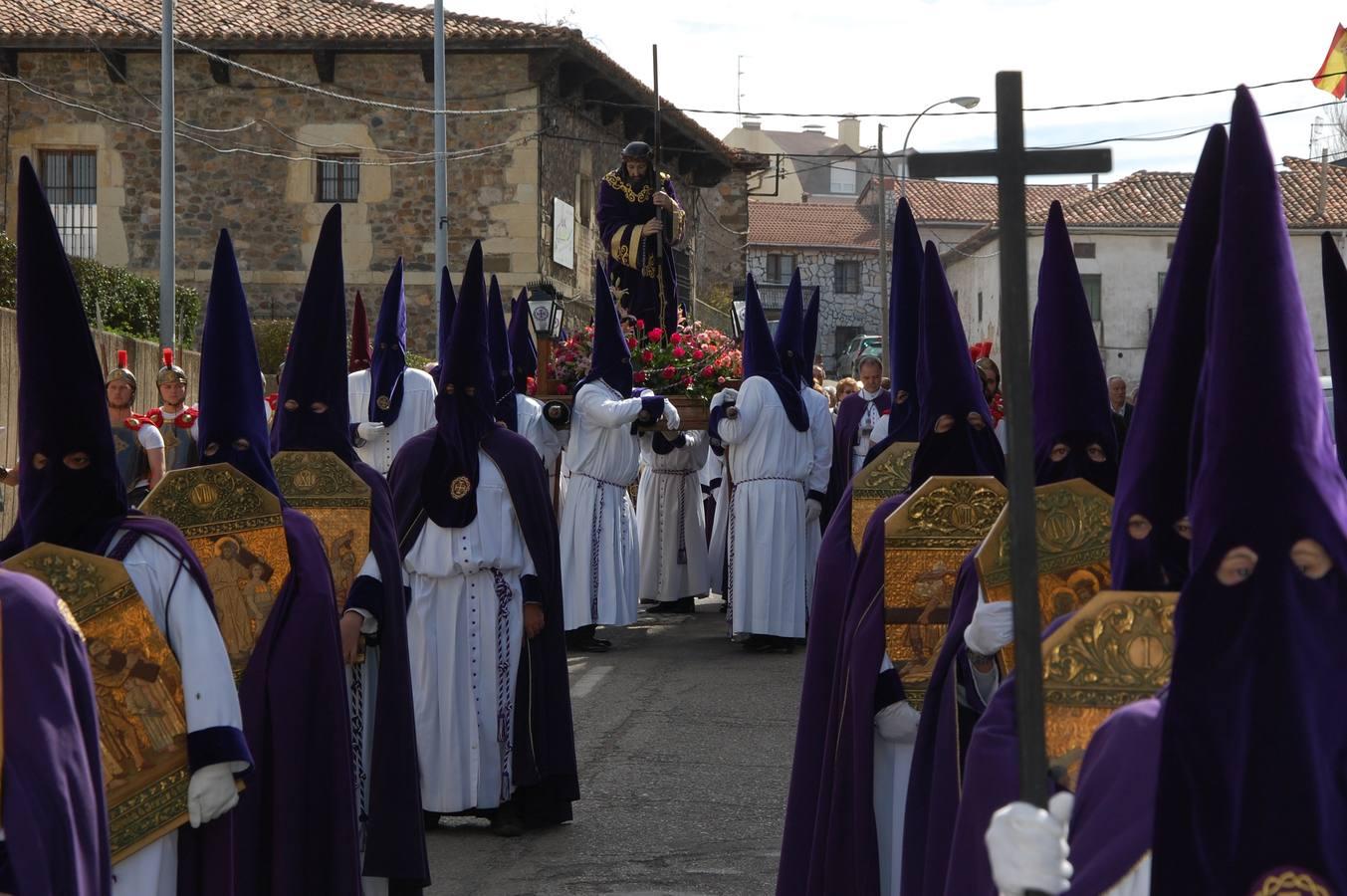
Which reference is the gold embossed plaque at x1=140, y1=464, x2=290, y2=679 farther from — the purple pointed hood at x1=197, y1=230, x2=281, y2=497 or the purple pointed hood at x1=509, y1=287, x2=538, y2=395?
the purple pointed hood at x1=509, y1=287, x2=538, y2=395

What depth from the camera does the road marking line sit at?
10602mm

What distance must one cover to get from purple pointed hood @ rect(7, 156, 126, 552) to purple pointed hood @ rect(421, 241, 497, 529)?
9.62 ft

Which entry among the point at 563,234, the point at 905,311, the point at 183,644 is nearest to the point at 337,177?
the point at 563,234

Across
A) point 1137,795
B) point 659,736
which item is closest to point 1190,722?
point 1137,795

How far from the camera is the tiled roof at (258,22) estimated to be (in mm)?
27188

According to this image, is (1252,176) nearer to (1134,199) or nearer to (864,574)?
(864,574)

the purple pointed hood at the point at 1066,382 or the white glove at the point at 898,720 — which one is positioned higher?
the purple pointed hood at the point at 1066,382

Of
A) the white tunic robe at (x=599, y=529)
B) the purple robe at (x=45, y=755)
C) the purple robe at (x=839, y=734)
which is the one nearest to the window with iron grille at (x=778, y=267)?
the white tunic robe at (x=599, y=529)

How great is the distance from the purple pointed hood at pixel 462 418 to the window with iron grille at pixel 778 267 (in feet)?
196

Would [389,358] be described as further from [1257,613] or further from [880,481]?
[1257,613]

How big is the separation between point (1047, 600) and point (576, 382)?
858 centimetres

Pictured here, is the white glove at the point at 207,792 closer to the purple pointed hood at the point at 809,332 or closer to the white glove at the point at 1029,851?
the white glove at the point at 1029,851

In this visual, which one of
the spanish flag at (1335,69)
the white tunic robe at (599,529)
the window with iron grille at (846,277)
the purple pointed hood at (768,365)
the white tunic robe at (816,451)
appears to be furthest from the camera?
the window with iron grille at (846,277)

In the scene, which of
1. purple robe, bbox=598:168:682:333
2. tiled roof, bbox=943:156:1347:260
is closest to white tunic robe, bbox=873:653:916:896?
purple robe, bbox=598:168:682:333
